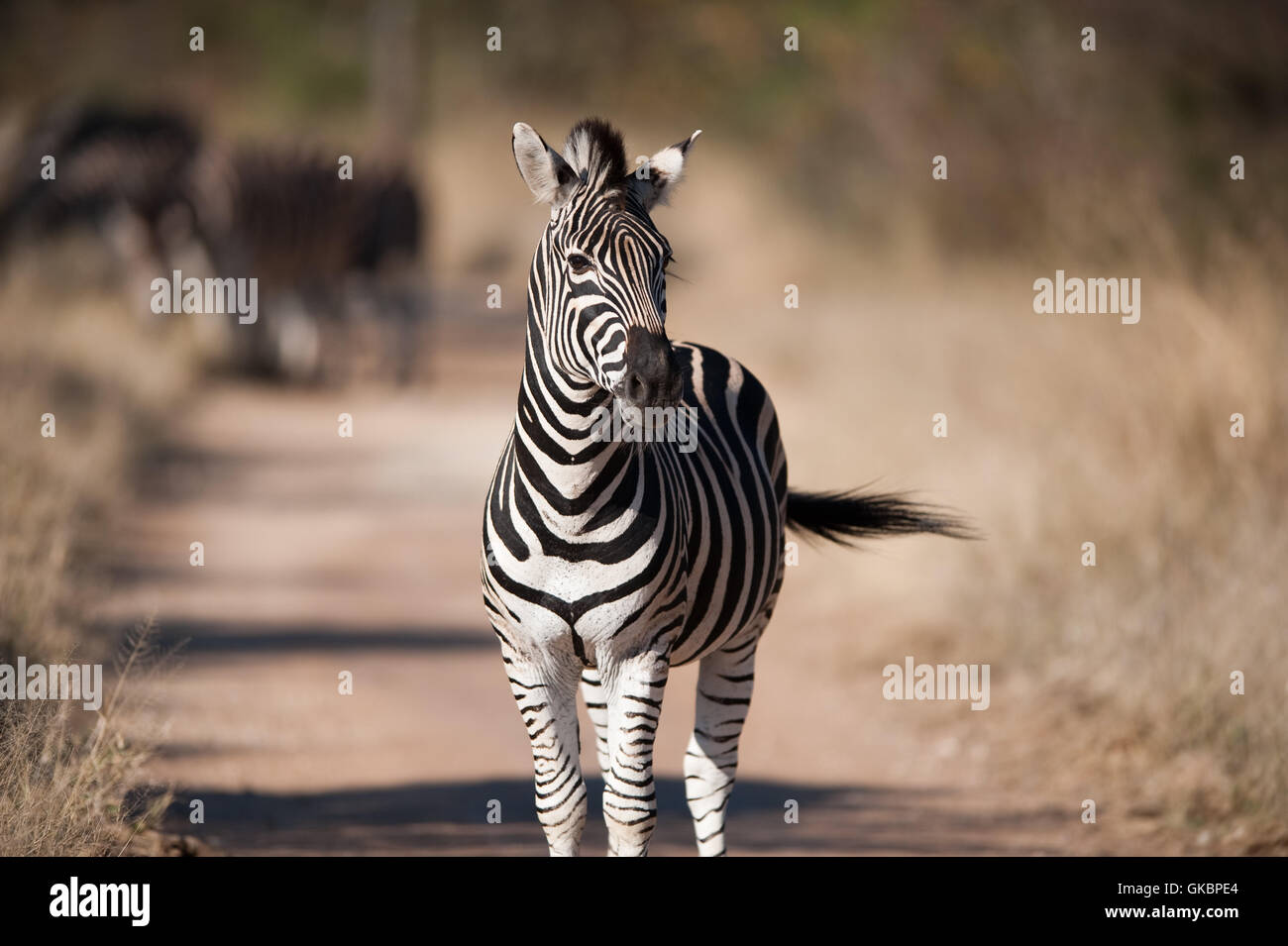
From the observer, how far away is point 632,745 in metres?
4.11

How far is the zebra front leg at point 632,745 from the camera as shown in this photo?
4.10 m

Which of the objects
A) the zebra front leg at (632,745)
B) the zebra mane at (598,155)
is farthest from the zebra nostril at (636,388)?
the zebra front leg at (632,745)

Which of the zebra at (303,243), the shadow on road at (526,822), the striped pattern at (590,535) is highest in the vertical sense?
the zebra at (303,243)

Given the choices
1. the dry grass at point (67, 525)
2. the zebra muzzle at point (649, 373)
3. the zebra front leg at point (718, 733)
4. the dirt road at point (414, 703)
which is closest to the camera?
the zebra muzzle at point (649, 373)

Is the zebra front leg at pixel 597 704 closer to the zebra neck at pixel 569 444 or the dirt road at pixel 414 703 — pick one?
the zebra neck at pixel 569 444

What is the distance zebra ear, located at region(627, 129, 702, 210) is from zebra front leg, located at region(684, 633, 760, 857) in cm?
152

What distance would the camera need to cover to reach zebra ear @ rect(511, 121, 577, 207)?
13.3ft

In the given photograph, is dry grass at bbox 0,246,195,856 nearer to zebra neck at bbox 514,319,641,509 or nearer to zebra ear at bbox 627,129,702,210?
zebra neck at bbox 514,319,641,509

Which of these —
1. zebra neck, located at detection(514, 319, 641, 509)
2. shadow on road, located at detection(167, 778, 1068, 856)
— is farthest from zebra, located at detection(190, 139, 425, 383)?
zebra neck, located at detection(514, 319, 641, 509)

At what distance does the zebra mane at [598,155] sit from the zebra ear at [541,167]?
0.05 metres

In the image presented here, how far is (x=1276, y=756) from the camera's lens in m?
5.83

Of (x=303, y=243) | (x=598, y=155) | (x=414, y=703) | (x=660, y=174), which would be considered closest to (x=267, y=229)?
(x=303, y=243)
